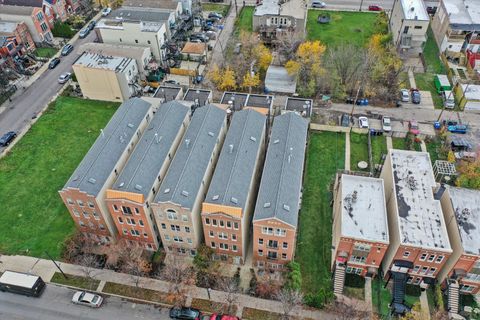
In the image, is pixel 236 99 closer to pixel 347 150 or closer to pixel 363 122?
Result: pixel 347 150

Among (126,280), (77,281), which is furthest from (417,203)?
(77,281)

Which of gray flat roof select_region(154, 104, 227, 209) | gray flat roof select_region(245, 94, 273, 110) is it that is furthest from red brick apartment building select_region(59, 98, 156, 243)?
gray flat roof select_region(245, 94, 273, 110)

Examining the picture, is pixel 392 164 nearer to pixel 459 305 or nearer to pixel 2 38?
pixel 459 305

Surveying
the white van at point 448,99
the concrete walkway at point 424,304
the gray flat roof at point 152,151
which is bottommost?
the concrete walkway at point 424,304

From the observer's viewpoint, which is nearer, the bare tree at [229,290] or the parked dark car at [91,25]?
the bare tree at [229,290]

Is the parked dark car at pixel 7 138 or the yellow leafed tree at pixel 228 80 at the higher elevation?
the yellow leafed tree at pixel 228 80

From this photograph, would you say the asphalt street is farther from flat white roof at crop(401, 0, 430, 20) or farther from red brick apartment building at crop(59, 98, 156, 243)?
flat white roof at crop(401, 0, 430, 20)

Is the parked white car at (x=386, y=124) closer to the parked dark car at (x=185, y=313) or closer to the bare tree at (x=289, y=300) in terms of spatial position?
the bare tree at (x=289, y=300)

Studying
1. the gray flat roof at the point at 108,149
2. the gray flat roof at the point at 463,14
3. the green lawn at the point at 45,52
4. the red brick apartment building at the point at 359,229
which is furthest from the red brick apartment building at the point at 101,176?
the gray flat roof at the point at 463,14

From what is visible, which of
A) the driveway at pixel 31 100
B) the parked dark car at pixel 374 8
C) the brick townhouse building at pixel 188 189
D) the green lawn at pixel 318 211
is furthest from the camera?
the parked dark car at pixel 374 8
